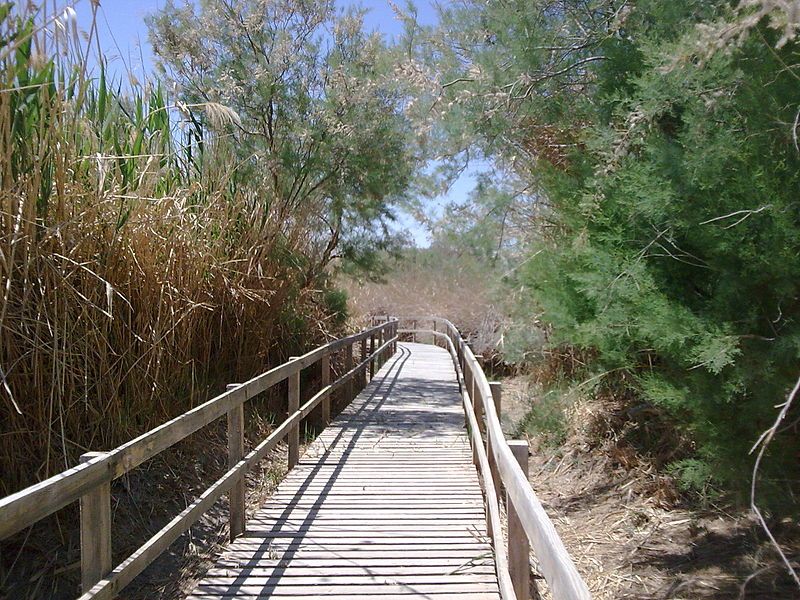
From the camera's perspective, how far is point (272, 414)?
8445mm

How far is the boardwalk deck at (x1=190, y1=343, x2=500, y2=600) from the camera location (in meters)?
4.29

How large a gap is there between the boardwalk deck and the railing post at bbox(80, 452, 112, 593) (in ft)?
3.90

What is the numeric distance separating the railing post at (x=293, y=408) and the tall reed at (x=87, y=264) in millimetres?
784

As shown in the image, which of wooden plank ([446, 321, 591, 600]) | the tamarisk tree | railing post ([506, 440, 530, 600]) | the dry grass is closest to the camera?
wooden plank ([446, 321, 591, 600])

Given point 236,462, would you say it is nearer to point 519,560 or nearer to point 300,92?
point 519,560

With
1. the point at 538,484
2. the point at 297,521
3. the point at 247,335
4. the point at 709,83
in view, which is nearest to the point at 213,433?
the point at 247,335

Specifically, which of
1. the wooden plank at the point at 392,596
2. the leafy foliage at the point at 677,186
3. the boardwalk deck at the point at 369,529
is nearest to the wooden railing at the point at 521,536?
the wooden plank at the point at 392,596

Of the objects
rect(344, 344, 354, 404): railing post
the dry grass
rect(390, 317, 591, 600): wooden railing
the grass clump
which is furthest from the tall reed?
the dry grass

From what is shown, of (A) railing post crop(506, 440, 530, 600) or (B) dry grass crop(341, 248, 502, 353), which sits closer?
(A) railing post crop(506, 440, 530, 600)

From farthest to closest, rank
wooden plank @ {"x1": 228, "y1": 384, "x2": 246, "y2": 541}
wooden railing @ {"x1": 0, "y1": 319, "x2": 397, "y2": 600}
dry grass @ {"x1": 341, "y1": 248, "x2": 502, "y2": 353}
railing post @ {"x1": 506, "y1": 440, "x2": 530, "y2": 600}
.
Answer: dry grass @ {"x1": 341, "y1": 248, "x2": 502, "y2": 353}, wooden plank @ {"x1": 228, "y1": 384, "x2": 246, "y2": 541}, railing post @ {"x1": 506, "y1": 440, "x2": 530, "y2": 600}, wooden railing @ {"x1": 0, "y1": 319, "x2": 397, "y2": 600}

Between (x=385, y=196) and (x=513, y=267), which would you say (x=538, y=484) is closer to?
(x=513, y=267)

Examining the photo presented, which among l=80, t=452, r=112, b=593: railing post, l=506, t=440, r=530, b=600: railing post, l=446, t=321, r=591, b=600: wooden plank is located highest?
l=446, t=321, r=591, b=600: wooden plank

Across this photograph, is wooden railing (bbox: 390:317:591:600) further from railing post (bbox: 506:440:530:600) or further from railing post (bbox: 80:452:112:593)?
railing post (bbox: 80:452:112:593)

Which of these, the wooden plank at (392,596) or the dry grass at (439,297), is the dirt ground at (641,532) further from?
the dry grass at (439,297)
